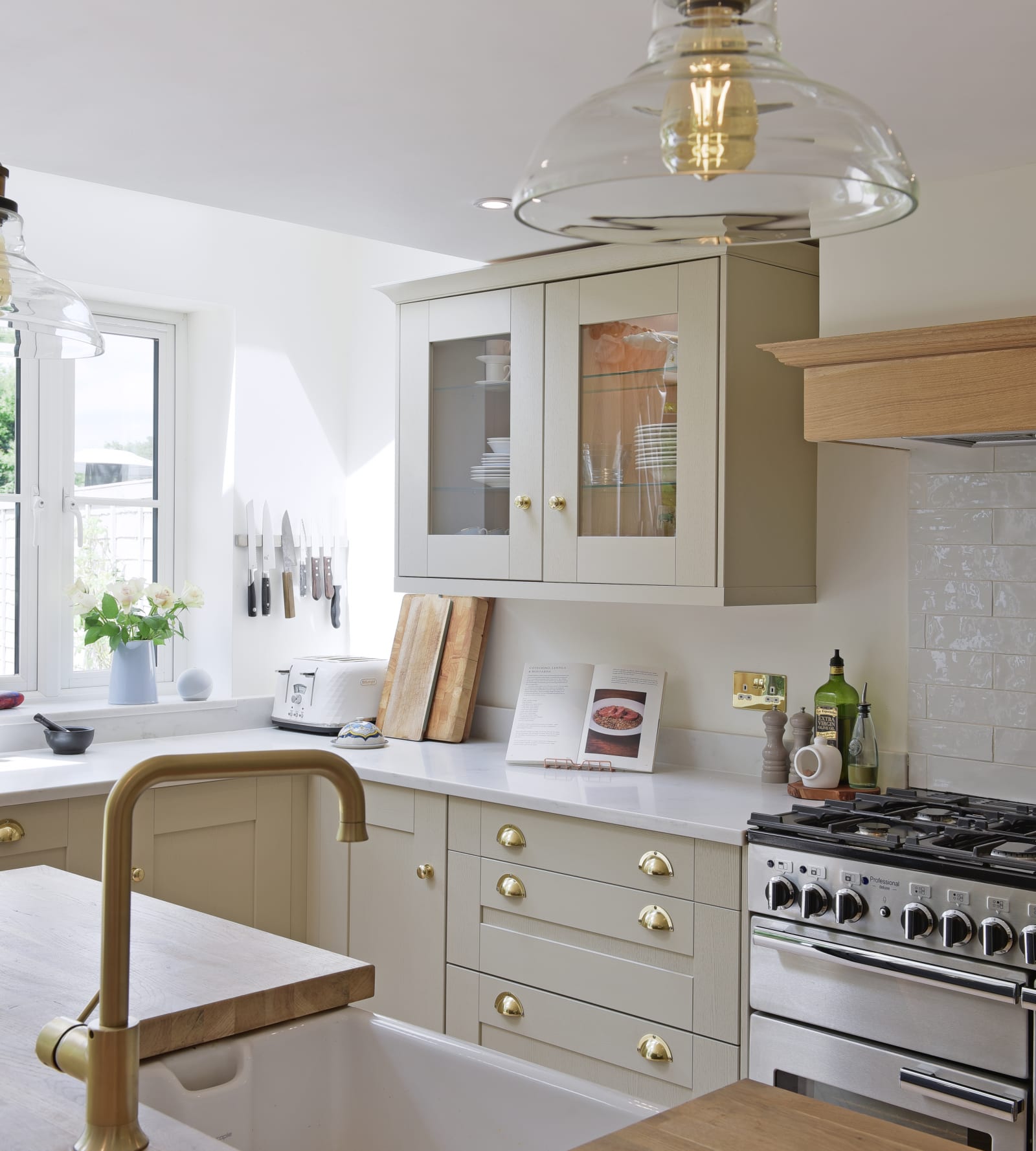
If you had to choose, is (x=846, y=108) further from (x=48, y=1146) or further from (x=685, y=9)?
(x=48, y=1146)

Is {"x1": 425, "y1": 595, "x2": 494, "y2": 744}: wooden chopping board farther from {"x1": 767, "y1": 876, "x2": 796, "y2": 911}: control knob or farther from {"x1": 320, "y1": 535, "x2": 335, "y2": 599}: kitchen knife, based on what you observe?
{"x1": 767, "y1": 876, "x2": 796, "y2": 911}: control knob

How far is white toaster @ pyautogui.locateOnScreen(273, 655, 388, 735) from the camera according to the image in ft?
13.3

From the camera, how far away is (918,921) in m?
2.37

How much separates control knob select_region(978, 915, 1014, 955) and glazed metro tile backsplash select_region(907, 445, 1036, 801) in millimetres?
690

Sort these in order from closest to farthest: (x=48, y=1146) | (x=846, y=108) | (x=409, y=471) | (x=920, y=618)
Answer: (x=846, y=108)
(x=48, y=1146)
(x=920, y=618)
(x=409, y=471)

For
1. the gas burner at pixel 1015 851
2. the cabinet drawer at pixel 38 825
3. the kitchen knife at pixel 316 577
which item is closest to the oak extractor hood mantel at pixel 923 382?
the gas burner at pixel 1015 851

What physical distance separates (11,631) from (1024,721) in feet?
9.75

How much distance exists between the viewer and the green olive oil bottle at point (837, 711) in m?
3.09

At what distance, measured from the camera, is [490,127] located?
2516mm

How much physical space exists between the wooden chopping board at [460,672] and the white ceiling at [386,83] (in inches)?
56.8

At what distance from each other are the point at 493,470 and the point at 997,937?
1.88 metres

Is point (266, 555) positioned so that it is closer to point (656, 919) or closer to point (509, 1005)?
point (509, 1005)

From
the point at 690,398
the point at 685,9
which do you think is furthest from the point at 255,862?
the point at 685,9

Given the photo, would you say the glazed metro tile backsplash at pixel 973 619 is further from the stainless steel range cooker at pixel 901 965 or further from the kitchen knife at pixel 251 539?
the kitchen knife at pixel 251 539
